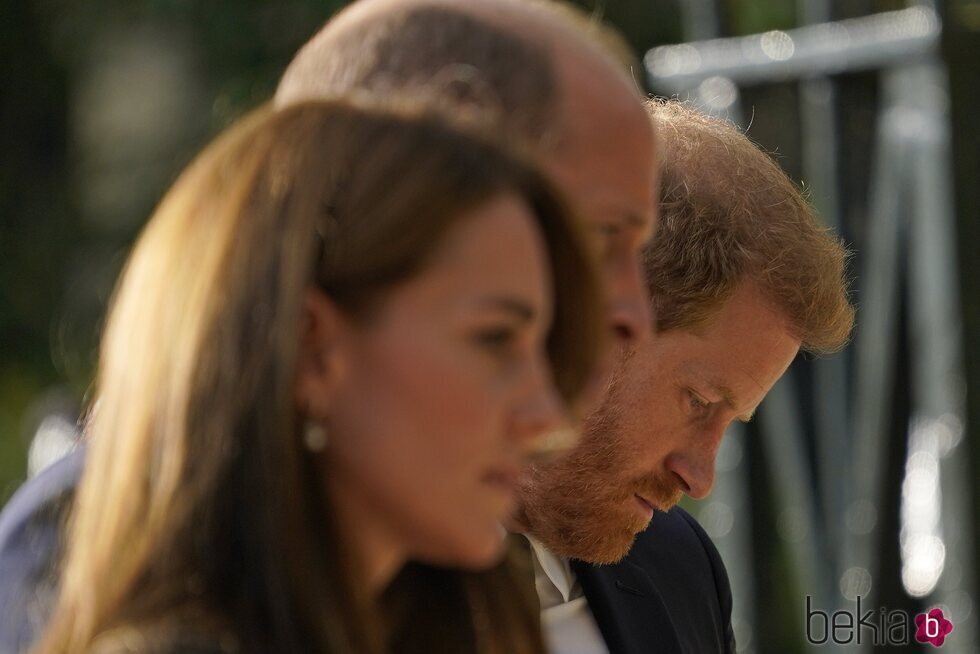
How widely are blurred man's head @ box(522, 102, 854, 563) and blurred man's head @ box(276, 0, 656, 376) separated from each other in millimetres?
748

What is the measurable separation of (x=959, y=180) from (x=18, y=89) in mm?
6688

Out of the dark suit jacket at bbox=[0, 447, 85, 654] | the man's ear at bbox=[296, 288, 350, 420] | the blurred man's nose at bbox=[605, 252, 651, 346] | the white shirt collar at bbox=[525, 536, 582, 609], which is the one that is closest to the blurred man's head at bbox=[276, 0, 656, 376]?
the blurred man's nose at bbox=[605, 252, 651, 346]

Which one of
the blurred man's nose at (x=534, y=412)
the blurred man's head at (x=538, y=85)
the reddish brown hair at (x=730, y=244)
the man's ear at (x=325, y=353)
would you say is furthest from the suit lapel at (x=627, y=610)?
the man's ear at (x=325, y=353)

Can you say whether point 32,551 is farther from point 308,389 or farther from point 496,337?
point 496,337

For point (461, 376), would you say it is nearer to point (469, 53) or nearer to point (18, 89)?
point (469, 53)

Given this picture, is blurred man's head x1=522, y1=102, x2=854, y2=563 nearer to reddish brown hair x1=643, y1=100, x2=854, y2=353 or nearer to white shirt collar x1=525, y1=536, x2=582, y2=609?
reddish brown hair x1=643, y1=100, x2=854, y2=353

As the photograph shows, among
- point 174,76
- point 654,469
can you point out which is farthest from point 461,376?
point 174,76

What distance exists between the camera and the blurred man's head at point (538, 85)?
5.47 ft

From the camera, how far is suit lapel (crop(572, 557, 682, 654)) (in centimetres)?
241

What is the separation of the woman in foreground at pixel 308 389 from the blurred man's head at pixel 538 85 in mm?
216

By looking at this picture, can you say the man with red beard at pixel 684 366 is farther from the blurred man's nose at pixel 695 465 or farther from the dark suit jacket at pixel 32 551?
the dark suit jacket at pixel 32 551

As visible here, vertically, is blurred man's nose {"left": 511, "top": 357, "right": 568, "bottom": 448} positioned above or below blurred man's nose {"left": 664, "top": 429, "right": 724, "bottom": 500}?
above

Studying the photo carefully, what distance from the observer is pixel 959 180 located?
171 inches

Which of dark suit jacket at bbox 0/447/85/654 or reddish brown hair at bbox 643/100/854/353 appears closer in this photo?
dark suit jacket at bbox 0/447/85/654
